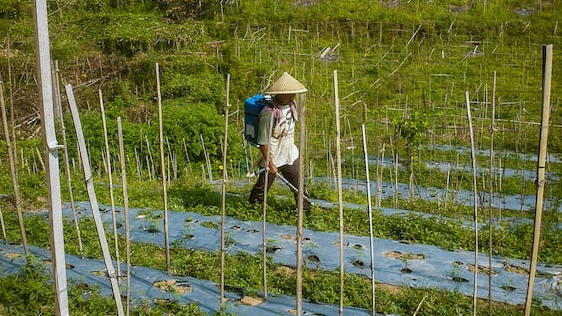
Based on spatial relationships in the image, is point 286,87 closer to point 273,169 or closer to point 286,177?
point 273,169

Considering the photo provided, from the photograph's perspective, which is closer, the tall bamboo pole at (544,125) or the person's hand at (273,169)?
the tall bamboo pole at (544,125)

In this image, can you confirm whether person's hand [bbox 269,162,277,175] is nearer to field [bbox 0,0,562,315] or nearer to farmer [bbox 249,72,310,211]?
farmer [bbox 249,72,310,211]

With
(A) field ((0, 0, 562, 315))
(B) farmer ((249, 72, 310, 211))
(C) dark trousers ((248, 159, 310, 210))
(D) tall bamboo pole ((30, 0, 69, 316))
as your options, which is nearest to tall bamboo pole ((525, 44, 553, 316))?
(A) field ((0, 0, 562, 315))

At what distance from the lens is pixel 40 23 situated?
5.02ft

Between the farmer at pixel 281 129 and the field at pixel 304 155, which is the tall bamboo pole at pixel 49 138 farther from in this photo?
the farmer at pixel 281 129

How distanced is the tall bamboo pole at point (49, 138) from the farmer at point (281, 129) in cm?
260

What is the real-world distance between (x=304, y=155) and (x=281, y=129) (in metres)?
3.14

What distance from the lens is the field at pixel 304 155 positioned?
3.56m

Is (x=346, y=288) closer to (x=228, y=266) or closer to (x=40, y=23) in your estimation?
(x=228, y=266)

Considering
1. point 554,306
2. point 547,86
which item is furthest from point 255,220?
point 547,86

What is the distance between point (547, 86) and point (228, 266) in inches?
95.7

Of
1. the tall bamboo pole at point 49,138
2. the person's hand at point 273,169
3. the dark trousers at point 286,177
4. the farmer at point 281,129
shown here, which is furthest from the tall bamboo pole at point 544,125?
the dark trousers at point 286,177

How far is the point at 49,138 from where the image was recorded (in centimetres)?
160

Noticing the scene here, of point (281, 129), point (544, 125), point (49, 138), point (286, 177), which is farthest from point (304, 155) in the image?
point (49, 138)
